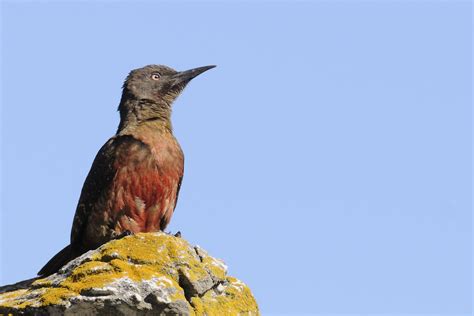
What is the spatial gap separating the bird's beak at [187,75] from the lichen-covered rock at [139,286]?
4845 millimetres

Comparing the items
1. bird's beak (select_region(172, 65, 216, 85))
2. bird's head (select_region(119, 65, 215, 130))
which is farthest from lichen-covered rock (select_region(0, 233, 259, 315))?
bird's beak (select_region(172, 65, 216, 85))

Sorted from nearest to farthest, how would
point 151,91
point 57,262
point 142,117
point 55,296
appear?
point 55,296
point 57,262
point 142,117
point 151,91

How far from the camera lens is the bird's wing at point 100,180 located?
10633 millimetres

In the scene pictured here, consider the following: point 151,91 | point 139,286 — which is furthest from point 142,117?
point 139,286

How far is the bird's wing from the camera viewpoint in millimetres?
10633

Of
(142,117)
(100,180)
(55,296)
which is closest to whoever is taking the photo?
(55,296)

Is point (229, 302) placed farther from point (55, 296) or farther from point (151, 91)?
point (151, 91)

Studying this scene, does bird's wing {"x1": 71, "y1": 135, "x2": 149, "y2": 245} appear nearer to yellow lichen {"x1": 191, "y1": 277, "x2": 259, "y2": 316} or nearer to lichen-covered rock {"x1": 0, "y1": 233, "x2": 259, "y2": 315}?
lichen-covered rock {"x1": 0, "y1": 233, "x2": 259, "y2": 315}

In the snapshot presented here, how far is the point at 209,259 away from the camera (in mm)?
7844

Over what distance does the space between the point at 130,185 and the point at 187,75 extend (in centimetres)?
249

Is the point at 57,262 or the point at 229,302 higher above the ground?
the point at 57,262

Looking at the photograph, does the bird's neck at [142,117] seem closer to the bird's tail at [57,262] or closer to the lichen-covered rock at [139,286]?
the bird's tail at [57,262]

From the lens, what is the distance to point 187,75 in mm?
12477

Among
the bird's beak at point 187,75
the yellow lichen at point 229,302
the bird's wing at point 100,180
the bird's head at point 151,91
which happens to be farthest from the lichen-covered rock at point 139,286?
the bird's beak at point 187,75
